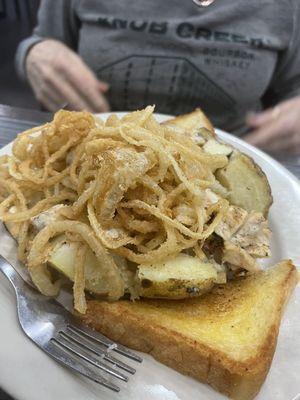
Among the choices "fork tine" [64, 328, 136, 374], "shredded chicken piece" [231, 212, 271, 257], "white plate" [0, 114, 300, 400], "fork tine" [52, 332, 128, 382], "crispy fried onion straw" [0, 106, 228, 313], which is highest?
"crispy fried onion straw" [0, 106, 228, 313]

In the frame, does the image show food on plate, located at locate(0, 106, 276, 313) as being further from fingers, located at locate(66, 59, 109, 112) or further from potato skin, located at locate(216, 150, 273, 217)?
A: fingers, located at locate(66, 59, 109, 112)

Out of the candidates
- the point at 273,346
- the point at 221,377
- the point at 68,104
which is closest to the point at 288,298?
the point at 273,346

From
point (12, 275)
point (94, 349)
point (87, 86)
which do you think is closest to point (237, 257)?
point (94, 349)

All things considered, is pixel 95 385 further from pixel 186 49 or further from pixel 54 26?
pixel 54 26

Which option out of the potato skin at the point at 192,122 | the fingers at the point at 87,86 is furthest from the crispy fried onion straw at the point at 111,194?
the fingers at the point at 87,86

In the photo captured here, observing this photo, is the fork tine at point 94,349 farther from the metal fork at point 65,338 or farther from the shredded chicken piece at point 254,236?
the shredded chicken piece at point 254,236

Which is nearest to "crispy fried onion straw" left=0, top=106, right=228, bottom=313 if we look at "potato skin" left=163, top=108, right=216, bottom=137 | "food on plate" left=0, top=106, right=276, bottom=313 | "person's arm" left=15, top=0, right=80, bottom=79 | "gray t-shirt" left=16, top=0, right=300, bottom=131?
"food on plate" left=0, top=106, right=276, bottom=313
